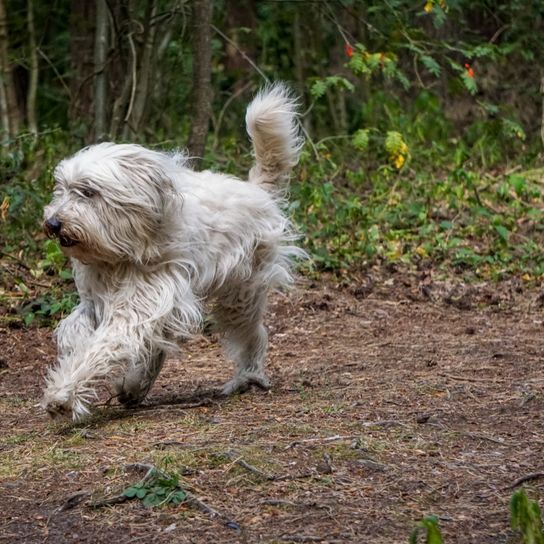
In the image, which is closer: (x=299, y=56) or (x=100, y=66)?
(x=100, y=66)

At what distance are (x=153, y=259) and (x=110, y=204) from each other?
0.39 metres

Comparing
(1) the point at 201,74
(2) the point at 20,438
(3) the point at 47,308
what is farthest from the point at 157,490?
(1) the point at 201,74

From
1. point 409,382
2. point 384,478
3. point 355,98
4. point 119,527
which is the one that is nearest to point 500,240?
point 409,382

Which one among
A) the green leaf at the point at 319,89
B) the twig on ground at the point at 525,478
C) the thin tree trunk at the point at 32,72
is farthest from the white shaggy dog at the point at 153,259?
the thin tree trunk at the point at 32,72

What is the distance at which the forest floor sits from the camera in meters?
3.90

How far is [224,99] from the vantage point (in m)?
14.3

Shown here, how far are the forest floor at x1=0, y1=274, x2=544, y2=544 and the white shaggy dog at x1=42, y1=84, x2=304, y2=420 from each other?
10.3 inches

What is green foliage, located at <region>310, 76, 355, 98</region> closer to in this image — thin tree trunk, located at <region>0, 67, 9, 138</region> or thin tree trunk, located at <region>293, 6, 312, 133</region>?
thin tree trunk, located at <region>0, 67, 9, 138</region>

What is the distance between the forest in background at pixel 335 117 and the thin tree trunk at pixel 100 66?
0.02m

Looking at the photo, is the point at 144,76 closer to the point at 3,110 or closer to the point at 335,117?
the point at 3,110

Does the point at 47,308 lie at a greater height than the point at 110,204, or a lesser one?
lesser

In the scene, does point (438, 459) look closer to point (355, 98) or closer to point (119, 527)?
point (119, 527)

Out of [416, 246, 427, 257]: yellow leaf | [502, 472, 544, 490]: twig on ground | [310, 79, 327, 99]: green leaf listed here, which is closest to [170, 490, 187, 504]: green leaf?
[502, 472, 544, 490]: twig on ground

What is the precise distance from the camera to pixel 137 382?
5.72 metres
